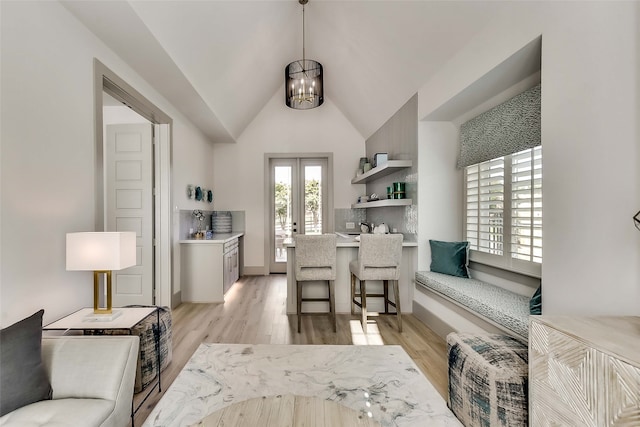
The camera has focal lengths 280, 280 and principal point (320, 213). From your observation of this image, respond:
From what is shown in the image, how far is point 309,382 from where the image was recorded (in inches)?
79.4

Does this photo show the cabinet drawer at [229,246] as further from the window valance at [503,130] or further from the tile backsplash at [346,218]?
the window valance at [503,130]

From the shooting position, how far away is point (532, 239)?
2.23 metres

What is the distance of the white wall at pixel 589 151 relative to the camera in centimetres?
130

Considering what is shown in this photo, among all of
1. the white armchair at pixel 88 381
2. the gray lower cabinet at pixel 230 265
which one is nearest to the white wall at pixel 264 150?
the gray lower cabinet at pixel 230 265

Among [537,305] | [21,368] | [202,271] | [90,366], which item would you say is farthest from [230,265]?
[537,305]

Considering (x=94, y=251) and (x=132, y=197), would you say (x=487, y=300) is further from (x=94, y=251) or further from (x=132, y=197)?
(x=132, y=197)

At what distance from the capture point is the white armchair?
1137 mm

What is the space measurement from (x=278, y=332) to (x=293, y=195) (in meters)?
3.29

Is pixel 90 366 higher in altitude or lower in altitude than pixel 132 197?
lower

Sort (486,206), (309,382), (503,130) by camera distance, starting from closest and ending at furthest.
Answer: (309,382)
(503,130)
(486,206)

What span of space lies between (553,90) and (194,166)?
4423mm

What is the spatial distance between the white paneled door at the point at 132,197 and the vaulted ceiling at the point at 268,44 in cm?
73

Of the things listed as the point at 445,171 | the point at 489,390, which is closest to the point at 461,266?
the point at 445,171

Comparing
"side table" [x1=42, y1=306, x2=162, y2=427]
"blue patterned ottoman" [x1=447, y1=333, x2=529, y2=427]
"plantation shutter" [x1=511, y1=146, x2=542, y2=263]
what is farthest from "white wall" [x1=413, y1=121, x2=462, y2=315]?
"side table" [x1=42, y1=306, x2=162, y2=427]
